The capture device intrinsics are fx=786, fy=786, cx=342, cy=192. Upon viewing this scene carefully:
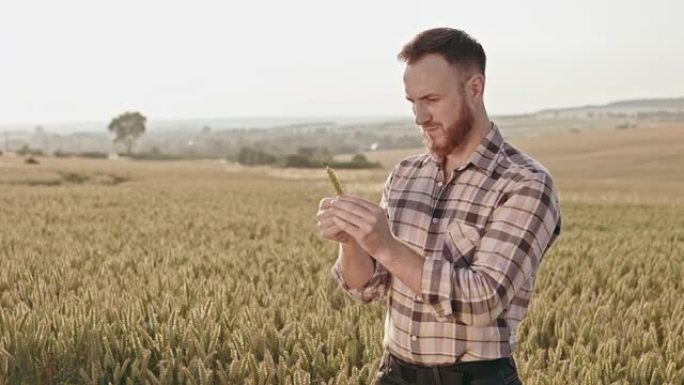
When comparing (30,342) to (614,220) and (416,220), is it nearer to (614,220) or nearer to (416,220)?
(416,220)

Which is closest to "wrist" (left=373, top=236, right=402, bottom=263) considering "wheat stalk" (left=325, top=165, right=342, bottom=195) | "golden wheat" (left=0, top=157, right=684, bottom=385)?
"wheat stalk" (left=325, top=165, right=342, bottom=195)

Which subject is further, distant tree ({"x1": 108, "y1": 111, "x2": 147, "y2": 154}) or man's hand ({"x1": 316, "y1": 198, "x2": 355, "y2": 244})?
distant tree ({"x1": 108, "y1": 111, "x2": 147, "y2": 154})

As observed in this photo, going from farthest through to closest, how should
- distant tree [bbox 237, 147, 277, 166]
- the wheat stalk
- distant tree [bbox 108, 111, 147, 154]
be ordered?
distant tree [bbox 108, 111, 147, 154] → distant tree [bbox 237, 147, 277, 166] → the wheat stalk

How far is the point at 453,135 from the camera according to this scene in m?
2.62

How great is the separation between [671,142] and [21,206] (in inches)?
3258

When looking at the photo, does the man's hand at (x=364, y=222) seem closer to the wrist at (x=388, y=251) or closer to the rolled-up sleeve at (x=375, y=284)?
the wrist at (x=388, y=251)

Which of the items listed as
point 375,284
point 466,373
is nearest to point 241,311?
point 375,284

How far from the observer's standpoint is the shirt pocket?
2.61m

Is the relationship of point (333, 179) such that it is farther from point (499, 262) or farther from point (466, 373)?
point (466, 373)

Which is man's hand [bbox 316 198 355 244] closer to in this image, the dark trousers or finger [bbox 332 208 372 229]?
finger [bbox 332 208 372 229]

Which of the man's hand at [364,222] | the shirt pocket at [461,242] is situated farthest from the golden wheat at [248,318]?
the man's hand at [364,222]

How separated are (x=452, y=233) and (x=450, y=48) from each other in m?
0.61

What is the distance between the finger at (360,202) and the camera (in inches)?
90.6

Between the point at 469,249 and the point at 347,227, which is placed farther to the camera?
the point at 469,249
